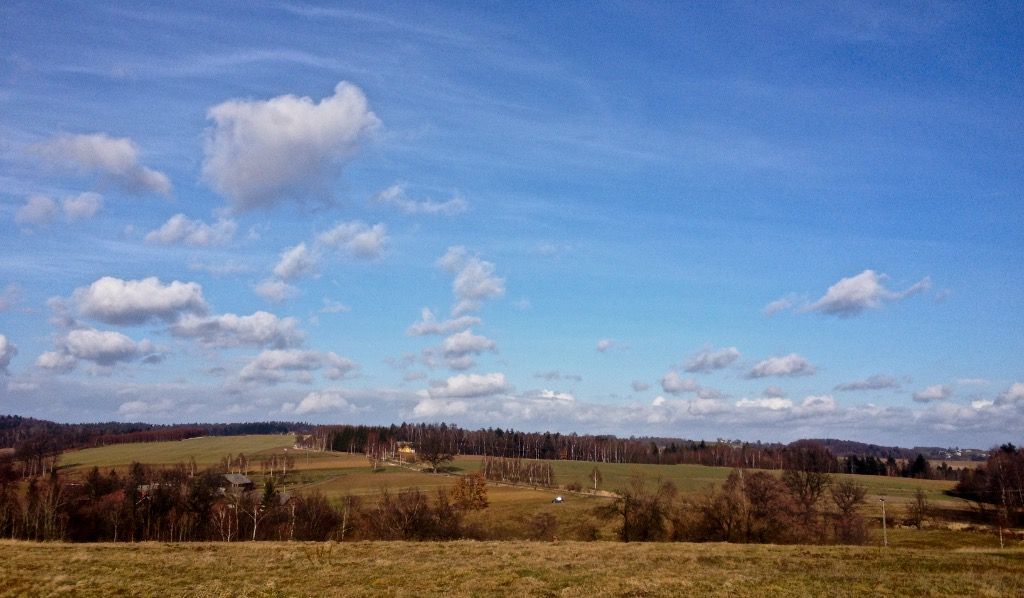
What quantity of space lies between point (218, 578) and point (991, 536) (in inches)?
3766

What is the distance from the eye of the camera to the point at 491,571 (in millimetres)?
27562

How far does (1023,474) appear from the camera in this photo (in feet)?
379

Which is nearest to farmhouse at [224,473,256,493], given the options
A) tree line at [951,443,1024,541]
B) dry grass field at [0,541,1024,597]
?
dry grass field at [0,541,1024,597]

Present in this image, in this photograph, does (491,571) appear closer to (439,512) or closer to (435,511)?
(439,512)

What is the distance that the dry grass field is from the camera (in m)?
23.0

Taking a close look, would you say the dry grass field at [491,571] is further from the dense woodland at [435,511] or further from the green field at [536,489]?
the green field at [536,489]

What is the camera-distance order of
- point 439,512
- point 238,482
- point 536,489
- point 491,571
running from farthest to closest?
point 536,489, point 238,482, point 439,512, point 491,571

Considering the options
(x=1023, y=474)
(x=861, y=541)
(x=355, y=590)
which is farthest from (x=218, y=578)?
(x=1023, y=474)

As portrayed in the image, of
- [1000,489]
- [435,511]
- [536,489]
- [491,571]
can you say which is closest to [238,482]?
[536,489]

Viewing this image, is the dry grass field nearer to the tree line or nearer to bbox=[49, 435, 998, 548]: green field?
bbox=[49, 435, 998, 548]: green field

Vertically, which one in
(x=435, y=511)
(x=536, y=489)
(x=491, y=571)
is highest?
(x=491, y=571)

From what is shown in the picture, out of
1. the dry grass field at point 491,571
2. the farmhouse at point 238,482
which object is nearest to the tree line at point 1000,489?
the dry grass field at point 491,571

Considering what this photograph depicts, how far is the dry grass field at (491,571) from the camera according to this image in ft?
75.4

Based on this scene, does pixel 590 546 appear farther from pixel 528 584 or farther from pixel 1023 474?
pixel 1023 474
